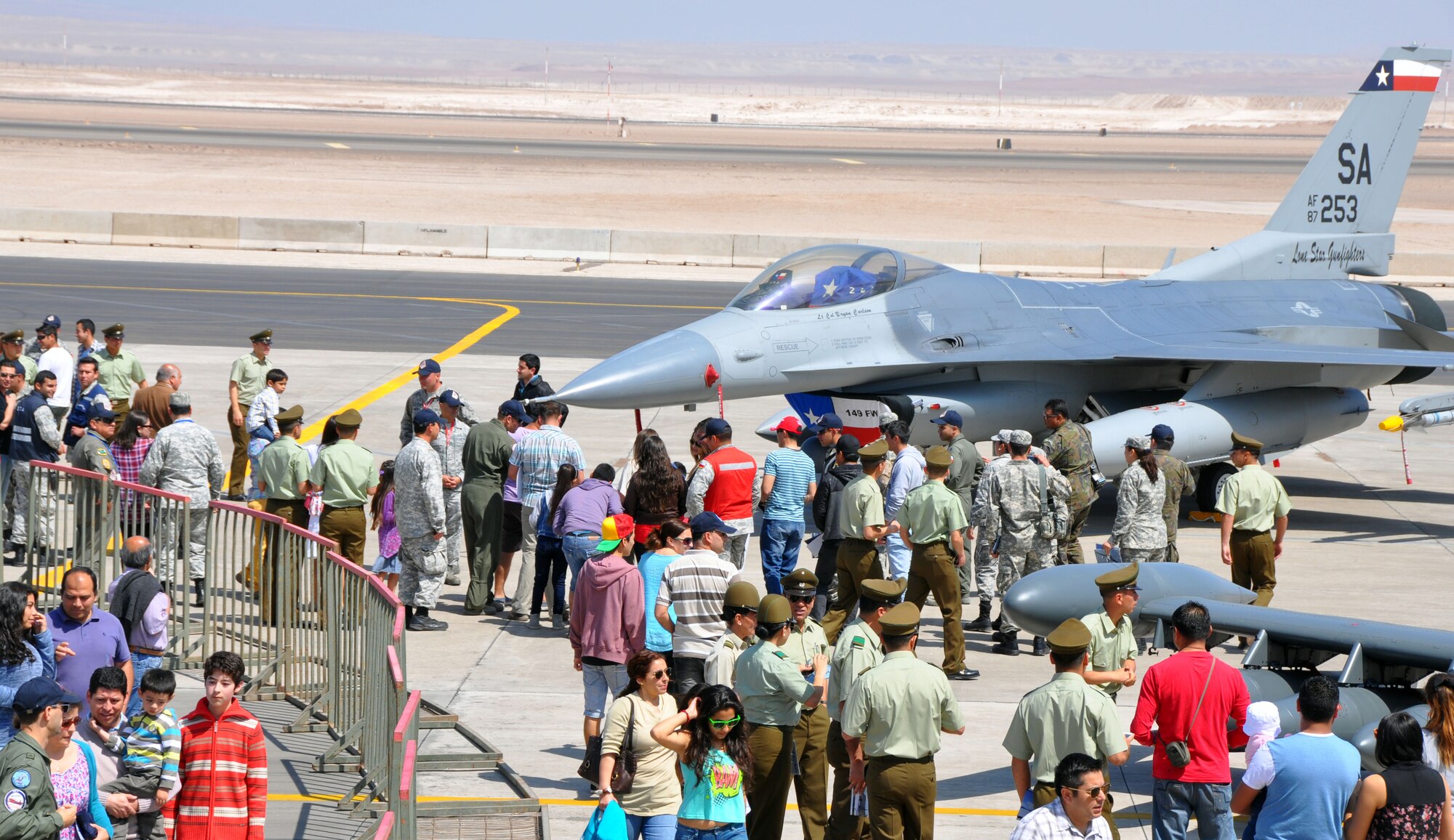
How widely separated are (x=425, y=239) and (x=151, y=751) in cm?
3505

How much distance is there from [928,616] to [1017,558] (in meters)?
1.51

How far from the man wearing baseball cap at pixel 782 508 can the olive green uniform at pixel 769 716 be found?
431cm

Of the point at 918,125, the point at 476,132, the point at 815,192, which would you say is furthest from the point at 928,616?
the point at 918,125

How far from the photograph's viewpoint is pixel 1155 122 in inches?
6235

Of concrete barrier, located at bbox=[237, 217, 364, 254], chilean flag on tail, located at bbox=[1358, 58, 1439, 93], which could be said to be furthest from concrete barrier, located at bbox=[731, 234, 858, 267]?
chilean flag on tail, located at bbox=[1358, 58, 1439, 93]

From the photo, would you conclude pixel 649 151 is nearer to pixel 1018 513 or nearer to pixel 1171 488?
pixel 1171 488

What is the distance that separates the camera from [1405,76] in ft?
72.8

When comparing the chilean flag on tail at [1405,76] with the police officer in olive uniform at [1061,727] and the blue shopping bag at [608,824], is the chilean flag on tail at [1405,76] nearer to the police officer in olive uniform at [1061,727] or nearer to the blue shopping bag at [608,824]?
the police officer in olive uniform at [1061,727]

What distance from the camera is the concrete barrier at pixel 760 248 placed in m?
41.0

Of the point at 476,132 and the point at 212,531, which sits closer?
the point at 212,531

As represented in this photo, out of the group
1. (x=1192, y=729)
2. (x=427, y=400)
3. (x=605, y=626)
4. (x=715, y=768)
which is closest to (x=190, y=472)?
(x=427, y=400)

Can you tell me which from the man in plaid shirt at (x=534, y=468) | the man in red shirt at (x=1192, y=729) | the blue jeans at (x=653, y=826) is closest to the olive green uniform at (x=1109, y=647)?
the man in red shirt at (x=1192, y=729)

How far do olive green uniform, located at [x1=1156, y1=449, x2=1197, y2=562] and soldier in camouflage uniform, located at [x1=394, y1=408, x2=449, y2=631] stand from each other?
241 inches

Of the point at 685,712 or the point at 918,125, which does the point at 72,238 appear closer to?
the point at 685,712
